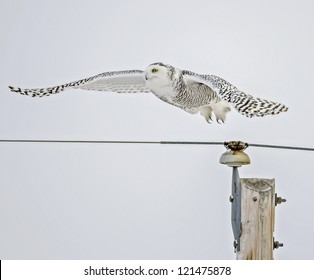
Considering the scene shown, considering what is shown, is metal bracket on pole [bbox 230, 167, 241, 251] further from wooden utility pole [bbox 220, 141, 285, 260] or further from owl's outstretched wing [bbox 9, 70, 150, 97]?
owl's outstretched wing [bbox 9, 70, 150, 97]

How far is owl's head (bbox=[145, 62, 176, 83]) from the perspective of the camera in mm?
8945

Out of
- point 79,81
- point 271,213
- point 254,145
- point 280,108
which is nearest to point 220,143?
point 254,145

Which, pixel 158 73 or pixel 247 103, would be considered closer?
pixel 247 103

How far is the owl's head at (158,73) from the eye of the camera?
29.3 feet

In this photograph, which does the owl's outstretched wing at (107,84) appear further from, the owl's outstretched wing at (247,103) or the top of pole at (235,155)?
the top of pole at (235,155)

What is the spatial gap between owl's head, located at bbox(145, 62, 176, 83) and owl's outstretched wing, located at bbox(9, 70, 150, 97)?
84mm

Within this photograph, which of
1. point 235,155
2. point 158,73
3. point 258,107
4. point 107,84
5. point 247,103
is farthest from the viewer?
point 158,73

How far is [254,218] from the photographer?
418 centimetres

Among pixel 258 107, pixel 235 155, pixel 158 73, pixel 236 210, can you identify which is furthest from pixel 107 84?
pixel 236 210

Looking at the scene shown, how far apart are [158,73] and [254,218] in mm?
→ 5013

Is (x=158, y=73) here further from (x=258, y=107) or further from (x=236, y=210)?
(x=236, y=210)

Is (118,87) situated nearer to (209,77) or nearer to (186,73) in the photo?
(186,73)

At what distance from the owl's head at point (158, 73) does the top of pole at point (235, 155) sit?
457 centimetres

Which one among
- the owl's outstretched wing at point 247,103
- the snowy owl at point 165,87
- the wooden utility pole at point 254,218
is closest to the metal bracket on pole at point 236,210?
the wooden utility pole at point 254,218
